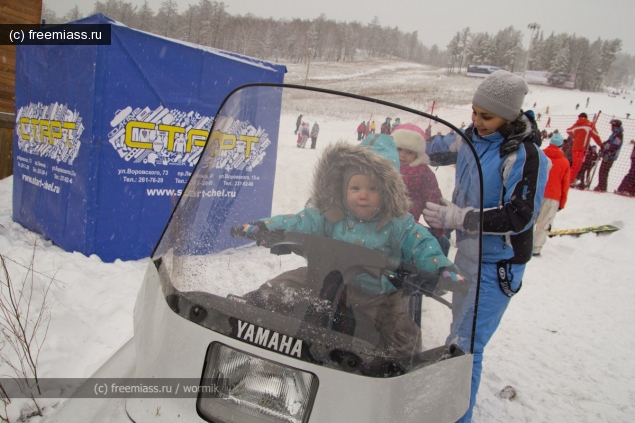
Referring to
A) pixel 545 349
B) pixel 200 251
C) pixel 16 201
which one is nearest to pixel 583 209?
pixel 545 349

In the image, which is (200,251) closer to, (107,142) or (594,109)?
(107,142)

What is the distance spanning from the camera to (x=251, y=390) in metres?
1.24

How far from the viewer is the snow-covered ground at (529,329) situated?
117 inches

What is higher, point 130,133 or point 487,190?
point 487,190

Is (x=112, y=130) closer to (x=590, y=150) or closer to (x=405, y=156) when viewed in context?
(x=405, y=156)

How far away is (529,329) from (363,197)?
3.97 m

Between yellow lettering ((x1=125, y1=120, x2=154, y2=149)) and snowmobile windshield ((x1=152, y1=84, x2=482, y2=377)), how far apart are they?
3.43m

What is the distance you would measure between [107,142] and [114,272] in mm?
1480

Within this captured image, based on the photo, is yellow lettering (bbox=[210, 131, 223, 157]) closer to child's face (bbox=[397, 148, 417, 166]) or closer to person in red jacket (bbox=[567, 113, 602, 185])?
child's face (bbox=[397, 148, 417, 166])

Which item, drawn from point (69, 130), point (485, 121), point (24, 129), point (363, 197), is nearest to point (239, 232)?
point (363, 197)

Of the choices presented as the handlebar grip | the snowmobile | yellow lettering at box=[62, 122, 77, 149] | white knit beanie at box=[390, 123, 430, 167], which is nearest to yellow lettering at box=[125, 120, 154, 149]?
yellow lettering at box=[62, 122, 77, 149]

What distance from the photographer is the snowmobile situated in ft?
3.94

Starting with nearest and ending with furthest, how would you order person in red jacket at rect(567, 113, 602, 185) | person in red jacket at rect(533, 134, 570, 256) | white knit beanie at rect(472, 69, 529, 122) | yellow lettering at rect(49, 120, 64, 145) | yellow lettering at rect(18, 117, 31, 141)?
white knit beanie at rect(472, 69, 529, 122)
yellow lettering at rect(49, 120, 64, 145)
yellow lettering at rect(18, 117, 31, 141)
person in red jacket at rect(533, 134, 570, 256)
person in red jacket at rect(567, 113, 602, 185)

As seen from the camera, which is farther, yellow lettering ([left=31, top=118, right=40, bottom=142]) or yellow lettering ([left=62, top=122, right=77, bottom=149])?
yellow lettering ([left=31, top=118, right=40, bottom=142])
